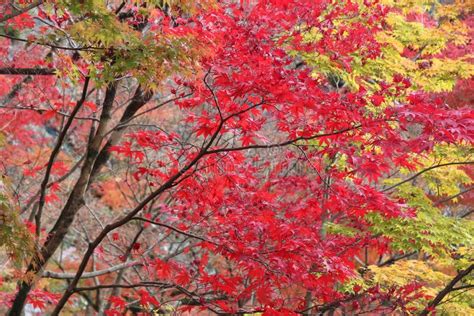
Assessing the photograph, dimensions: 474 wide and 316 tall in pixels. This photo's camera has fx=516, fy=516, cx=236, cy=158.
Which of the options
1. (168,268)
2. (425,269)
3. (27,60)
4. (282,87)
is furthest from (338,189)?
(27,60)

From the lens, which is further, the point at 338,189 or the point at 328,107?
the point at 338,189

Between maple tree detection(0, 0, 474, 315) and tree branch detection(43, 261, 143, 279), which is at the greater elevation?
maple tree detection(0, 0, 474, 315)

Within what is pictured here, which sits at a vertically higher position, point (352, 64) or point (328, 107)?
point (352, 64)

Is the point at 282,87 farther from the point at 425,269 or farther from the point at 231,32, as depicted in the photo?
the point at 425,269

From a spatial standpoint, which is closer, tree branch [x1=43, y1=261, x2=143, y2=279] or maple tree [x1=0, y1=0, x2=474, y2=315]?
maple tree [x1=0, y1=0, x2=474, y2=315]

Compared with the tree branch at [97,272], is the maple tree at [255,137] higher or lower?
higher

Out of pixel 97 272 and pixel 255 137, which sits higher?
pixel 255 137

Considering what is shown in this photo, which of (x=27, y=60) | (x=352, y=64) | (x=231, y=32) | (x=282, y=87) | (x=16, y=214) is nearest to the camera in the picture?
(x=16, y=214)

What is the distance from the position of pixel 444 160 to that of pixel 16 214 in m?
5.89

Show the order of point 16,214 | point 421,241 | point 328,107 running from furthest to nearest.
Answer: point 421,241 < point 328,107 < point 16,214

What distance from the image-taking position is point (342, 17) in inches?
280

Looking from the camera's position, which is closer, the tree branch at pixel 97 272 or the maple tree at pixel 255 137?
the maple tree at pixel 255 137

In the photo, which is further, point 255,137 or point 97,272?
point 255,137

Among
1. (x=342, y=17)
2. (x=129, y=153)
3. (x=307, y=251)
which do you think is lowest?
(x=307, y=251)
